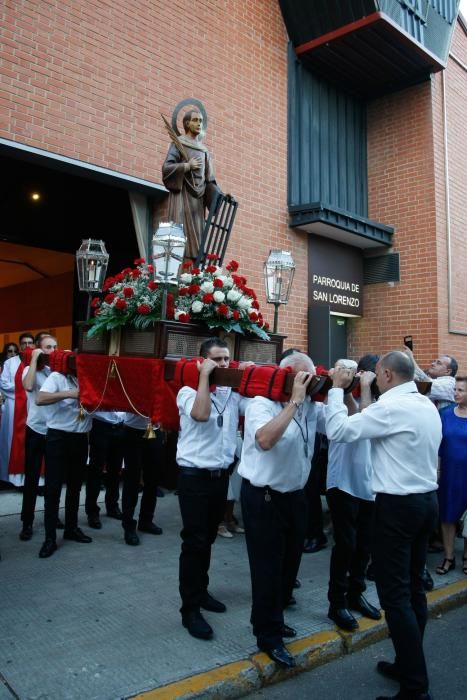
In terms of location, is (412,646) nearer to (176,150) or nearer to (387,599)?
(387,599)

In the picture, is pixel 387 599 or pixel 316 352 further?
pixel 316 352

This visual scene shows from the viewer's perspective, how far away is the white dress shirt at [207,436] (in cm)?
383

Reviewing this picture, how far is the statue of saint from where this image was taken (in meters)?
5.53

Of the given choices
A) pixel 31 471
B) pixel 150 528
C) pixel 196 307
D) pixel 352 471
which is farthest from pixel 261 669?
pixel 31 471

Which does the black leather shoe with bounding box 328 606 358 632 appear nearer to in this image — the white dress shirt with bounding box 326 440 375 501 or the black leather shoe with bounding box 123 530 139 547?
the white dress shirt with bounding box 326 440 375 501

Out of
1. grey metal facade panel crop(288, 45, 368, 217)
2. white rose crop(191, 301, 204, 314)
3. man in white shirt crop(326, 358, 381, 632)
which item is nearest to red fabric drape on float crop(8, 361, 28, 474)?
white rose crop(191, 301, 204, 314)

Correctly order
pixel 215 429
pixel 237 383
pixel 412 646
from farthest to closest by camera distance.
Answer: pixel 215 429 → pixel 237 383 → pixel 412 646

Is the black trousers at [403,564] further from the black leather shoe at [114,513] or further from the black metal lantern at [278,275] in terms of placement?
the black leather shoe at [114,513]

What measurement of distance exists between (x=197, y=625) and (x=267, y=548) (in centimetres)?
81

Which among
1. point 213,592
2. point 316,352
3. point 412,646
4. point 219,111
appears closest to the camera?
point 412,646

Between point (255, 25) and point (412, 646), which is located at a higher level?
point (255, 25)

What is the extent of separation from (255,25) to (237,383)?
7550 millimetres

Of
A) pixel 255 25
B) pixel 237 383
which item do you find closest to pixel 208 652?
pixel 237 383

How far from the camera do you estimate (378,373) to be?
11.6 ft
